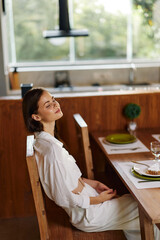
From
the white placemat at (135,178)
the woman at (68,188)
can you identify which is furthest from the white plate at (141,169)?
the woman at (68,188)

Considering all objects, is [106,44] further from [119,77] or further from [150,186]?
[150,186]

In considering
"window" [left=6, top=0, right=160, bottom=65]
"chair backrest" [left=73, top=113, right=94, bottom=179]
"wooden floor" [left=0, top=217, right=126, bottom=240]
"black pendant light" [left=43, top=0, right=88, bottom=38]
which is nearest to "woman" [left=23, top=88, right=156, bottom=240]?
"chair backrest" [left=73, top=113, right=94, bottom=179]

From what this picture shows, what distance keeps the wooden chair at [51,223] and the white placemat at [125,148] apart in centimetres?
53

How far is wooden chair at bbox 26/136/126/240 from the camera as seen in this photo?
5.60 ft

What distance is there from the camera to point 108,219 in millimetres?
1870

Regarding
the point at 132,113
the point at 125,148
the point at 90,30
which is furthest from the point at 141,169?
the point at 90,30

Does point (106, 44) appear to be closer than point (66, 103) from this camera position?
No

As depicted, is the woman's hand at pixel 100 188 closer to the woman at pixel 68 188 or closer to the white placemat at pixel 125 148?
the woman at pixel 68 188

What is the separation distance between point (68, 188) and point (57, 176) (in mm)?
87

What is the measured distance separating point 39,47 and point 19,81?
725 mm

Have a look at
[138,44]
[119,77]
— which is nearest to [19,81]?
[119,77]

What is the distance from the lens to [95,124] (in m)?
2.91

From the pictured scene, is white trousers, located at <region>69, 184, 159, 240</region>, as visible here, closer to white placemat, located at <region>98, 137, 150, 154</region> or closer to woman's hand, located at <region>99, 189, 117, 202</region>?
woman's hand, located at <region>99, 189, 117, 202</region>

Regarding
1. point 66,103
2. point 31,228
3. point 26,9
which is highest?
point 26,9
